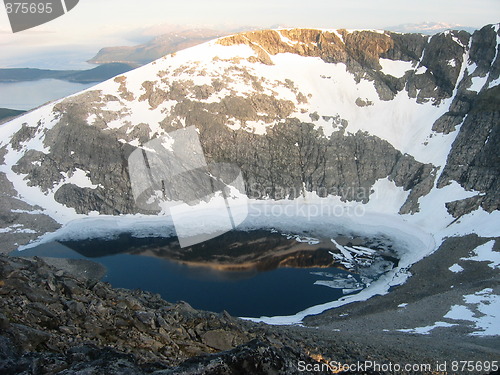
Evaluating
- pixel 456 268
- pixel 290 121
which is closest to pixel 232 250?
pixel 456 268

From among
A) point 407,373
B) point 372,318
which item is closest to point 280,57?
point 372,318

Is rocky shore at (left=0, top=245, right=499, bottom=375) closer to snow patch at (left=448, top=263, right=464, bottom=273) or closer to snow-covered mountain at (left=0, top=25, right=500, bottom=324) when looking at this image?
snow patch at (left=448, top=263, right=464, bottom=273)

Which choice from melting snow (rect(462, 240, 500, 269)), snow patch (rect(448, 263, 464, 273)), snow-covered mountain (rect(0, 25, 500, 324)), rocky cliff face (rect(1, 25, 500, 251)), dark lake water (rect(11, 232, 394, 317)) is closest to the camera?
melting snow (rect(462, 240, 500, 269))

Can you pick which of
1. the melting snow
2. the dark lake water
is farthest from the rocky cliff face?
the melting snow

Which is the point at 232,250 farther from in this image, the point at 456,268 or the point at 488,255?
the point at 488,255

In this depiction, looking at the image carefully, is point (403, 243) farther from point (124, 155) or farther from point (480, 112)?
point (124, 155)

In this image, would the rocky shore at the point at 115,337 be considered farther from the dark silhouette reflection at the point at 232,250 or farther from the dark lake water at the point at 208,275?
Answer: the dark silhouette reflection at the point at 232,250

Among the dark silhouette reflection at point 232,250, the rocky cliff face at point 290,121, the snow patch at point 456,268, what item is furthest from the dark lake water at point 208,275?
the rocky cliff face at point 290,121
